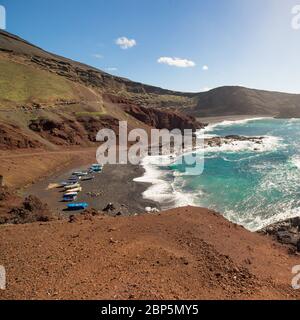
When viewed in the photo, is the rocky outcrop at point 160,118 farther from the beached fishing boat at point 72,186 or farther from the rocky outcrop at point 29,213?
the rocky outcrop at point 29,213

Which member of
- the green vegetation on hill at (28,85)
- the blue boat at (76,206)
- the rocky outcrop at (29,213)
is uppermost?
the green vegetation on hill at (28,85)

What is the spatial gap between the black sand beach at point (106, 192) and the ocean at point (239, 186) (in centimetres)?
259

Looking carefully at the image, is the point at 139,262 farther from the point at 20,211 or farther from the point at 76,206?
the point at 76,206

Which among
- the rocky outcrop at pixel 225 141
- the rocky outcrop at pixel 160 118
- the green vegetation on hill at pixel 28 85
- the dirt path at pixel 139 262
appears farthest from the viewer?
the rocky outcrop at pixel 160 118

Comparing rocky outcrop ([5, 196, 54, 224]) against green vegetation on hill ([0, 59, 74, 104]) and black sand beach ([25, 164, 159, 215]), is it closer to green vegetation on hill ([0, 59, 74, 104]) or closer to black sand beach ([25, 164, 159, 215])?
black sand beach ([25, 164, 159, 215])

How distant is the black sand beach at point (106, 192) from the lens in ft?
151

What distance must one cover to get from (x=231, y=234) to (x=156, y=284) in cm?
1183

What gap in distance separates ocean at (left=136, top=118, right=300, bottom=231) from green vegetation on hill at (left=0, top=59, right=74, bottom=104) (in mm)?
48647

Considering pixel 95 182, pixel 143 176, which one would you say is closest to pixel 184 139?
pixel 143 176

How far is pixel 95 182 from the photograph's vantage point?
5925 cm

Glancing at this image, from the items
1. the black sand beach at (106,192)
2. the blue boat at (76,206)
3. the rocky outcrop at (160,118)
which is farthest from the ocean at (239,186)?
the rocky outcrop at (160,118)

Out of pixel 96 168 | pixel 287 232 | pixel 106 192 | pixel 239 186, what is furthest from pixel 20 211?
pixel 239 186

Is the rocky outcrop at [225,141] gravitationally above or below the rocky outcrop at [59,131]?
below
